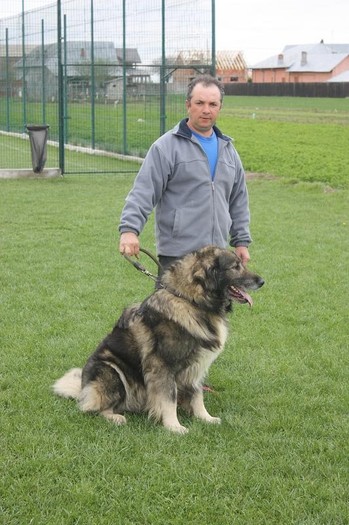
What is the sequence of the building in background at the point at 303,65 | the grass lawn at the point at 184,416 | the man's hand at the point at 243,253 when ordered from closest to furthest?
the grass lawn at the point at 184,416 < the man's hand at the point at 243,253 < the building in background at the point at 303,65

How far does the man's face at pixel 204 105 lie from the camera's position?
14.0 feet

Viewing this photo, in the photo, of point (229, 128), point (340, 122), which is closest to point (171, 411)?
point (229, 128)

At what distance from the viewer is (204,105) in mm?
4293

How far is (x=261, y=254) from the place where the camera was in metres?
8.71

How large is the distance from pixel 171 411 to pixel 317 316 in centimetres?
264

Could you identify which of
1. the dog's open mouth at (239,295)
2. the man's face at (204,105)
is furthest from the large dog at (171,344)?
the man's face at (204,105)

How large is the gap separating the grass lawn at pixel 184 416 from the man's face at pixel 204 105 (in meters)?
1.86

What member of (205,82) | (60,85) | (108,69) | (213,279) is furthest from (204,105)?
(108,69)

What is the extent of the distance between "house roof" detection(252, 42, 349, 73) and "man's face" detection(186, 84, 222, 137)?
104 meters

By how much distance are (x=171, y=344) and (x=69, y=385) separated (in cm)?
86

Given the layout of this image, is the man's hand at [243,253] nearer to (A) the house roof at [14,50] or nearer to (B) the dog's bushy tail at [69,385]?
(B) the dog's bushy tail at [69,385]

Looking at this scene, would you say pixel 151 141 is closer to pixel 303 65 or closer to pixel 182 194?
pixel 182 194

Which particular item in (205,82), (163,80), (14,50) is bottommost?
(205,82)

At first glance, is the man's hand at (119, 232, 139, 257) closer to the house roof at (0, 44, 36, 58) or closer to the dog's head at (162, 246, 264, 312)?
the dog's head at (162, 246, 264, 312)
